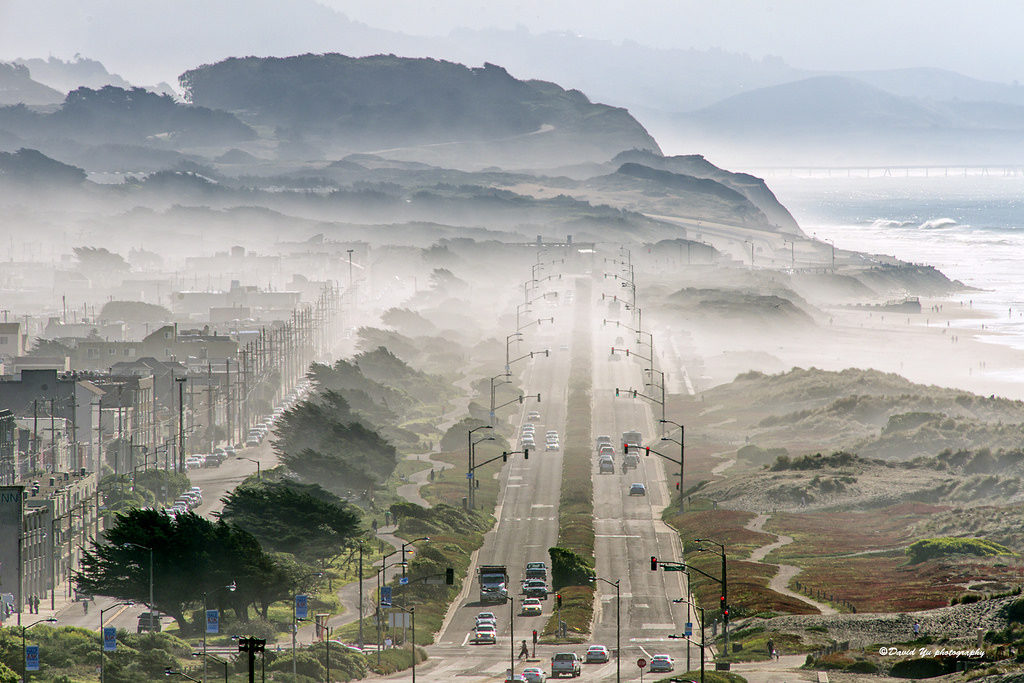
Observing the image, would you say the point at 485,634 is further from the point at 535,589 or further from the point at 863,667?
the point at 863,667

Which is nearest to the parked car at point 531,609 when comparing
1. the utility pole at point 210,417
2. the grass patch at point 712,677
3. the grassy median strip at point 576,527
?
the grassy median strip at point 576,527

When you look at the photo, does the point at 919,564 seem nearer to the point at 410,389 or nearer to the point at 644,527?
the point at 644,527

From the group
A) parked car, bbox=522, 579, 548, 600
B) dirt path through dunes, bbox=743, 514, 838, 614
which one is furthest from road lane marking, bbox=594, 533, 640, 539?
parked car, bbox=522, 579, 548, 600

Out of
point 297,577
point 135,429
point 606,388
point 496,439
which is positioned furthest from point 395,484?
point 606,388

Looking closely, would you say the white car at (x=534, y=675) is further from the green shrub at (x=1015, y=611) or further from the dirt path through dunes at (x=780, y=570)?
the green shrub at (x=1015, y=611)

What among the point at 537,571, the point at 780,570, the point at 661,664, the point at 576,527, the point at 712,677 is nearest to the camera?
the point at 712,677

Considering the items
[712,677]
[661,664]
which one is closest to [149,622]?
[661,664]

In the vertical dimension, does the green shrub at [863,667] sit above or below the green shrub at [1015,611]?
below
